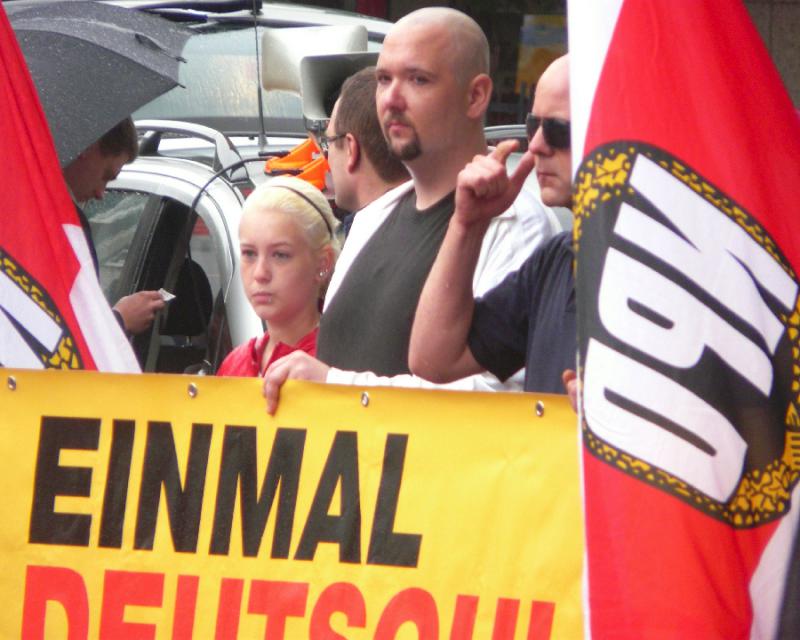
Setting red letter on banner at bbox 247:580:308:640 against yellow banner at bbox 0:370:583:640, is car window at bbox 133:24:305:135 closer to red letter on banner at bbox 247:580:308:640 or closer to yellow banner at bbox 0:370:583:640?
yellow banner at bbox 0:370:583:640

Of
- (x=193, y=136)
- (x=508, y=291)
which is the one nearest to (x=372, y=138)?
(x=508, y=291)

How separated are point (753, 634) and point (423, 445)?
2.37ft

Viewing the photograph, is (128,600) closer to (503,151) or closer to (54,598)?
(54,598)

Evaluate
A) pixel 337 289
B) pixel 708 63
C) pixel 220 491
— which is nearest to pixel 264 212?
pixel 337 289

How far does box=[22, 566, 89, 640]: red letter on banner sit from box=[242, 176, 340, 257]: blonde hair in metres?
1.22

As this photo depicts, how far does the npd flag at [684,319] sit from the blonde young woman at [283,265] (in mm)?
1478

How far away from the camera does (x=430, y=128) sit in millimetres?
4008

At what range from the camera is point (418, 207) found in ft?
13.4

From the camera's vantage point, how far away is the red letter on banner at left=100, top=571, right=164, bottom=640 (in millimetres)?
3346

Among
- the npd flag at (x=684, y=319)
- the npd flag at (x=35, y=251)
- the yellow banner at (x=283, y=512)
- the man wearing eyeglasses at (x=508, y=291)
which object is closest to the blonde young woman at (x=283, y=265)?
the npd flag at (x=35, y=251)

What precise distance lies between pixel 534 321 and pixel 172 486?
2.61ft

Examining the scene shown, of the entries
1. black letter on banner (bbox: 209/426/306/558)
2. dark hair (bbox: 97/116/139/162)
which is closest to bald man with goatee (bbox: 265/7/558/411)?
black letter on banner (bbox: 209/426/306/558)

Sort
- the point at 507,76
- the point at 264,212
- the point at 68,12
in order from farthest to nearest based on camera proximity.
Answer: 1. the point at 507,76
2. the point at 68,12
3. the point at 264,212

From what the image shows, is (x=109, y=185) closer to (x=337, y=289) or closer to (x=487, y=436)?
(x=337, y=289)
